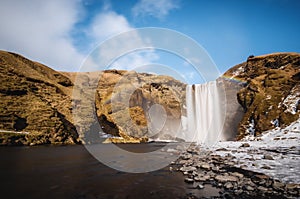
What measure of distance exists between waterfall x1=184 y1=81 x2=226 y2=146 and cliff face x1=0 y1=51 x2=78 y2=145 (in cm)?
2851

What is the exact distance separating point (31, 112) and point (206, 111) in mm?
36660

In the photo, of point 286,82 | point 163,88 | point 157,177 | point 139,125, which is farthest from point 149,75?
point 157,177

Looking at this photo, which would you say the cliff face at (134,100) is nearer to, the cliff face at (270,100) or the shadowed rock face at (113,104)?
the shadowed rock face at (113,104)

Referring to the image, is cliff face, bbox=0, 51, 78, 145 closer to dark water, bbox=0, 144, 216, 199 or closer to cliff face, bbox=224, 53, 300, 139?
dark water, bbox=0, 144, 216, 199

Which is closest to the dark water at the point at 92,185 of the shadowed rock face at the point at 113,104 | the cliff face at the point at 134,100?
the shadowed rock face at the point at 113,104

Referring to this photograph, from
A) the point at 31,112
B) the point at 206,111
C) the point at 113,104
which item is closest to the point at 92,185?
the point at 31,112

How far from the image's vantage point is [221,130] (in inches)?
1646

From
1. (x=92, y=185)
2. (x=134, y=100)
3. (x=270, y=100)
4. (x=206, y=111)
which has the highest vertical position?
(x=134, y=100)

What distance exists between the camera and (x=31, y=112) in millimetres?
36250

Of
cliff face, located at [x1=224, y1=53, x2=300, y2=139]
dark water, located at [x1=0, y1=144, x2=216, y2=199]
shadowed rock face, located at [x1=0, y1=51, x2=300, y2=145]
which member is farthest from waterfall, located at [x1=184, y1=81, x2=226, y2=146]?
dark water, located at [x1=0, y1=144, x2=216, y2=199]

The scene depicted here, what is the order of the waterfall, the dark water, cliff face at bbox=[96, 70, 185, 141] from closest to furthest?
1. the dark water
2. the waterfall
3. cliff face at bbox=[96, 70, 185, 141]

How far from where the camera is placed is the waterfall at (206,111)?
4262 centimetres

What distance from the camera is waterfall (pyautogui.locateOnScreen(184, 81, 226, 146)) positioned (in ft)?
140

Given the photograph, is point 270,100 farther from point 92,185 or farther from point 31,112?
point 31,112
